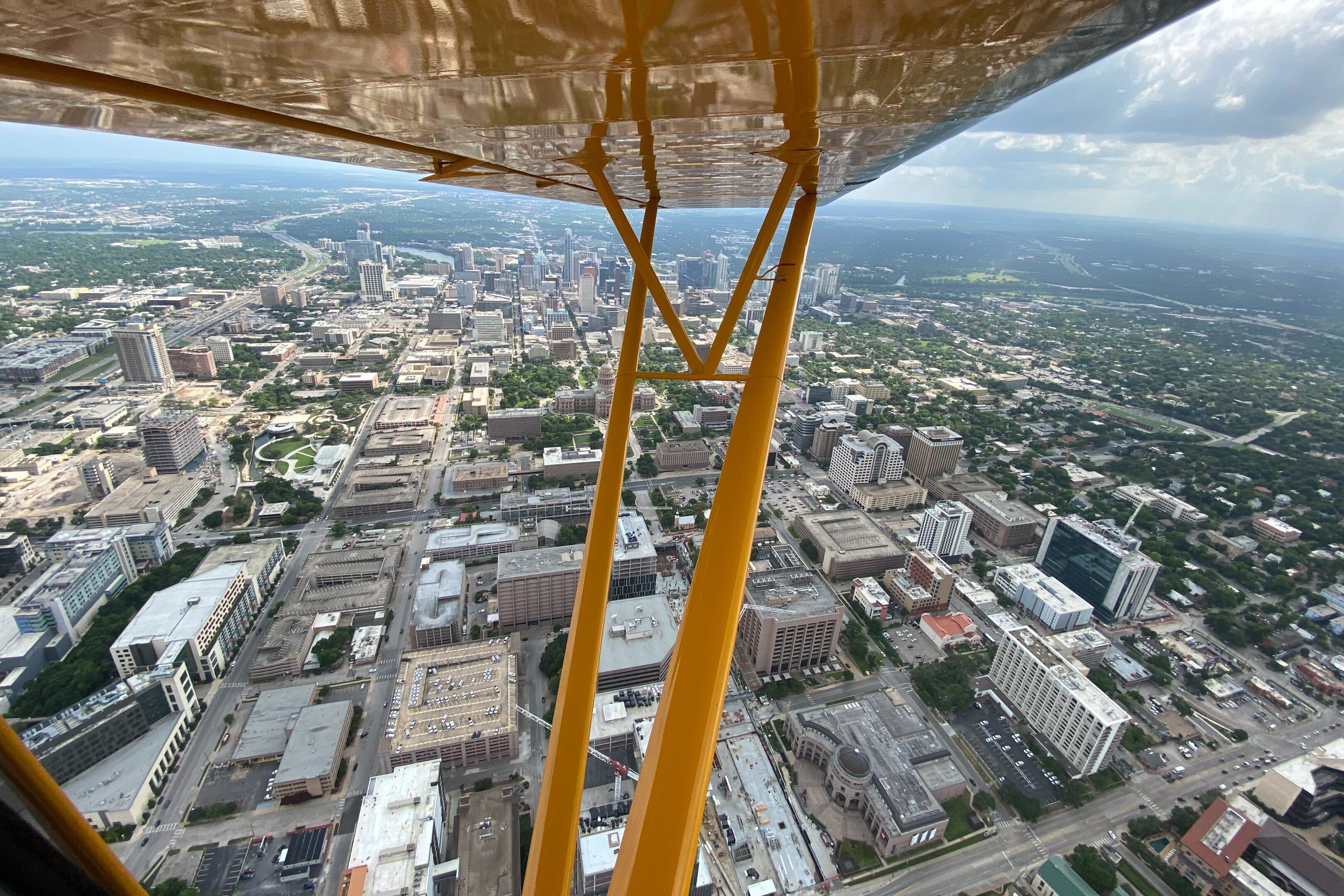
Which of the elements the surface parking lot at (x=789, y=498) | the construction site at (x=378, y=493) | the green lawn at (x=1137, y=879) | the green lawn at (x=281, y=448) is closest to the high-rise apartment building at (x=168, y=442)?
the green lawn at (x=281, y=448)

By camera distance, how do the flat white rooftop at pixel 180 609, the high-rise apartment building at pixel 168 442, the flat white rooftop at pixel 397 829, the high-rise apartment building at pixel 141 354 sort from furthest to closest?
the high-rise apartment building at pixel 141 354
the high-rise apartment building at pixel 168 442
the flat white rooftop at pixel 180 609
the flat white rooftop at pixel 397 829

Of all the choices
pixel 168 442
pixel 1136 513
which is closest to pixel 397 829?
pixel 168 442

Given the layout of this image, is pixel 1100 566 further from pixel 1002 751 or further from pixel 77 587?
pixel 77 587

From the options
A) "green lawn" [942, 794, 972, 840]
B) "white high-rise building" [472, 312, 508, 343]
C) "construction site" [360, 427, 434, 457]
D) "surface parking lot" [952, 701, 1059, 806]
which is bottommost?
"green lawn" [942, 794, 972, 840]

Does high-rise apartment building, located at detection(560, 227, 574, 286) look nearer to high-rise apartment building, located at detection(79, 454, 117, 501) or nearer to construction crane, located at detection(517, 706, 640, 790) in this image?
high-rise apartment building, located at detection(79, 454, 117, 501)

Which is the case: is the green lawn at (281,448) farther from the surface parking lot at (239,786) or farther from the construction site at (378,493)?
the surface parking lot at (239,786)

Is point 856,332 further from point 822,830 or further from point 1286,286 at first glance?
point 1286,286

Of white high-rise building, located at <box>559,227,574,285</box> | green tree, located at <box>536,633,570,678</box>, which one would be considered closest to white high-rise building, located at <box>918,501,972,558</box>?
green tree, located at <box>536,633,570,678</box>
